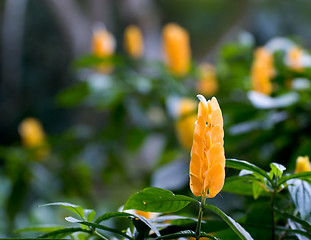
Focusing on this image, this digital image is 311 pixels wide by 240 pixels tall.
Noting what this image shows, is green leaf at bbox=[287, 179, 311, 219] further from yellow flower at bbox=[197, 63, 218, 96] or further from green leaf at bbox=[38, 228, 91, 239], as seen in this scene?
yellow flower at bbox=[197, 63, 218, 96]

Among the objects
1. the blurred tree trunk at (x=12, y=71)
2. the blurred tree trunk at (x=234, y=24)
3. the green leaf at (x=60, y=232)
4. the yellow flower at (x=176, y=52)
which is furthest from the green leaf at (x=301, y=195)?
the blurred tree trunk at (x=12, y=71)

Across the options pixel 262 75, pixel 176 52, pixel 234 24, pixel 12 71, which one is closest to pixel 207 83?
pixel 176 52

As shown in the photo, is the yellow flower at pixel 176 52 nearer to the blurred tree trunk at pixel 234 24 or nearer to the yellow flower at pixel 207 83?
the yellow flower at pixel 207 83

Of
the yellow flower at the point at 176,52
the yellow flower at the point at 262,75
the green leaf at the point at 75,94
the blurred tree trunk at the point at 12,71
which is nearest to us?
the yellow flower at the point at 262,75

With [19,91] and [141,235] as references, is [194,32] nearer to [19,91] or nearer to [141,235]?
[19,91]

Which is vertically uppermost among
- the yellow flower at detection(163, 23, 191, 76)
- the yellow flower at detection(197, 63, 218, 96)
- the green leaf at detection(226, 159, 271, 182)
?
the yellow flower at detection(163, 23, 191, 76)

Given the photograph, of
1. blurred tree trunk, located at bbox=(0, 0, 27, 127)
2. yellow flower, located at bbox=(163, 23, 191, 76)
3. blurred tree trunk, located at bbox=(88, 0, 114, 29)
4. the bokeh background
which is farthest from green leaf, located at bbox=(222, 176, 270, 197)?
blurred tree trunk, located at bbox=(0, 0, 27, 127)
